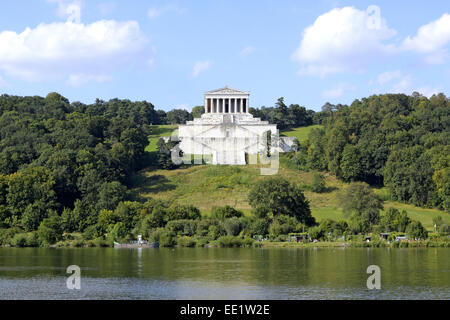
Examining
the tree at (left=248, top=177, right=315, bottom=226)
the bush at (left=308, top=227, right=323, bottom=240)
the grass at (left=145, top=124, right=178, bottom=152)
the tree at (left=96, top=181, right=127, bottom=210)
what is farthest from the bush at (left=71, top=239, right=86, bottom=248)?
the grass at (left=145, top=124, right=178, bottom=152)

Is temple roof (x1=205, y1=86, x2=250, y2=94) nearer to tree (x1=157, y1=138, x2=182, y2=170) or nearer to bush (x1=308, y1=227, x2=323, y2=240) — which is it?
tree (x1=157, y1=138, x2=182, y2=170)

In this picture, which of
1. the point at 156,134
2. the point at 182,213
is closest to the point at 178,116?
the point at 156,134

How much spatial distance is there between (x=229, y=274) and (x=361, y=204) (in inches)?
1423

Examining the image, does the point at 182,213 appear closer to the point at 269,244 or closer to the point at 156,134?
the point at 269,244

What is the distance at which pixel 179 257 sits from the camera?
55375 millimetres

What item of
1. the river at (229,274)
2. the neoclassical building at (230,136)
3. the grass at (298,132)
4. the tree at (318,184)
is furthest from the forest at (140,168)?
the grass at (298,132)

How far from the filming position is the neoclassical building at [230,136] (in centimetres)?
→ 10981

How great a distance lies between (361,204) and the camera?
7531cm

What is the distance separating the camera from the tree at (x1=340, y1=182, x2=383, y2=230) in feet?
236

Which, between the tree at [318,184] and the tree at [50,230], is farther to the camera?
the tree at [318,184]

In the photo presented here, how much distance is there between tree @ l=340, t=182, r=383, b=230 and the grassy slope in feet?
8.60

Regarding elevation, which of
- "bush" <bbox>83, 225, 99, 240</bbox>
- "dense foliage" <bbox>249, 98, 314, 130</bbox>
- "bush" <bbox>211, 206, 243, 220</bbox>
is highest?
"dense foliage" <bbox>249, 98, 314, 130</bbox>

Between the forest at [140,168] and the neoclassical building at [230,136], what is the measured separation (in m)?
5.96

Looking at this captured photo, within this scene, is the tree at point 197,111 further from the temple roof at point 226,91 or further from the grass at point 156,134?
the temple roof at point 226,91
